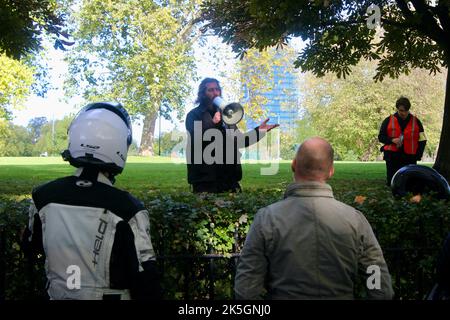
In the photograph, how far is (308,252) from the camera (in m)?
3.05

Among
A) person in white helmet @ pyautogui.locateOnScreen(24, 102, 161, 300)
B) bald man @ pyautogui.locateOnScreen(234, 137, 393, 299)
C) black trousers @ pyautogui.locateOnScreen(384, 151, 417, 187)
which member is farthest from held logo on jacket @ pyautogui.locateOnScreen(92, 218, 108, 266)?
black trousers @ pyautogui.locateOnScreen(384, 151, 417, 187)

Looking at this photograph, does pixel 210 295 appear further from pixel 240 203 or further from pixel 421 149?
pixel 421 149

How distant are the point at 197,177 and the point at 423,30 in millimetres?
7761

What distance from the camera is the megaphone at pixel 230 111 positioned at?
7105 millimetres

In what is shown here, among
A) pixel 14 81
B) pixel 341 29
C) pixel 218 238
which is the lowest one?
pixel 218 238

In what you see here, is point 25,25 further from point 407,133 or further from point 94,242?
point 94,242

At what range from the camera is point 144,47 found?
4481 centimetres

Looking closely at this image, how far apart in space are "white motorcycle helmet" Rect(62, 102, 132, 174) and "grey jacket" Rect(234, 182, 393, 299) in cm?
85

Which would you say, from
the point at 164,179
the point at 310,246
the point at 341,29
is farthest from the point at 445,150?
the point at 310,246

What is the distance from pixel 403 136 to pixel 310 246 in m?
8.71

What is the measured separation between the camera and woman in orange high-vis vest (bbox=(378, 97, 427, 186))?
1112 cm

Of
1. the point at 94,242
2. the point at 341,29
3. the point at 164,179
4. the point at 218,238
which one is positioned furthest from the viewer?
the point at 164,179

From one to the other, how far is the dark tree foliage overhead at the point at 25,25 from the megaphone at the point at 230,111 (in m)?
4.67

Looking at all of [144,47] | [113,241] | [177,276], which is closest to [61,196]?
[113,241]
